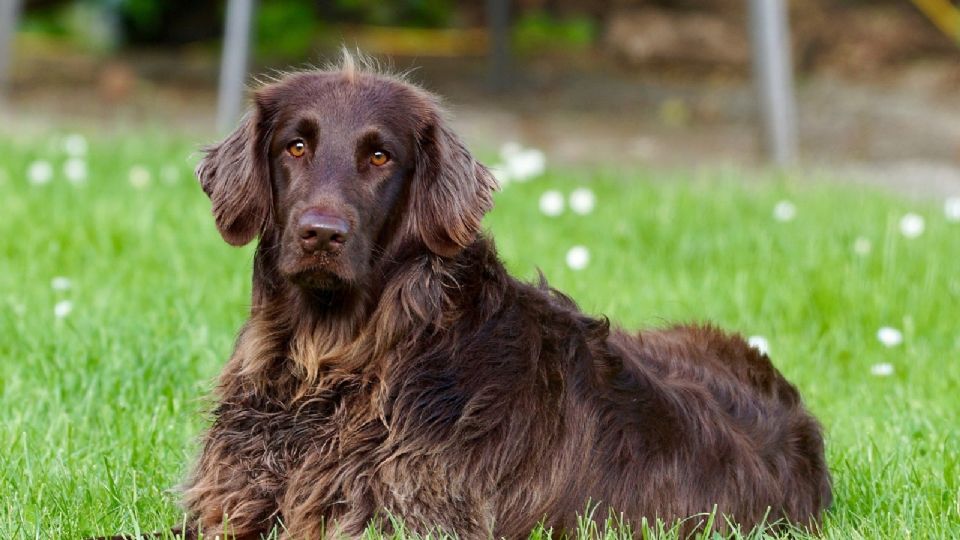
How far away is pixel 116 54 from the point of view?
39.6ft

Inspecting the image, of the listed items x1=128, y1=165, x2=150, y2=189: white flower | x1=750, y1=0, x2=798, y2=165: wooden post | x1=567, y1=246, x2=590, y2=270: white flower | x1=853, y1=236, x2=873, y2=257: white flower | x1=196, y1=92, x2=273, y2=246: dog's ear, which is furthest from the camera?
x1=750, y1=0, x2=798, y2=165: wooden post

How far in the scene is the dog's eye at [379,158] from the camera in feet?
10.9

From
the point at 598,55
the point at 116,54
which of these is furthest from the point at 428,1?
the point at 116,54

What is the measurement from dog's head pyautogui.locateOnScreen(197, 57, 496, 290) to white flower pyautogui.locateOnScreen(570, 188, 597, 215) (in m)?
3.18

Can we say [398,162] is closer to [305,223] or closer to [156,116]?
[305,223]

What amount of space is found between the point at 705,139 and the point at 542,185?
284cm

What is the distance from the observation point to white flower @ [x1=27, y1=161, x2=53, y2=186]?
23.2ft

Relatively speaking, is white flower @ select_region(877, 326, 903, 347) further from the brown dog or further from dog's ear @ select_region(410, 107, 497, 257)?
dog's ear @ select_region(410, 107, 497, 257)

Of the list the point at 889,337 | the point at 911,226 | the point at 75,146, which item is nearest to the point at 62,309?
the point at 75,146

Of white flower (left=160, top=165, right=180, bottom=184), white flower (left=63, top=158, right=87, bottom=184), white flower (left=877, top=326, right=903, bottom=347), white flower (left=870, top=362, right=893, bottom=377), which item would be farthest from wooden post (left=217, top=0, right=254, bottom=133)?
white flower (left=870, top=362, right=893, bottom=377)

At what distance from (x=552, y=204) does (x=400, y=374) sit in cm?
342

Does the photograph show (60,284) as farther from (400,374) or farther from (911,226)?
(911,226)

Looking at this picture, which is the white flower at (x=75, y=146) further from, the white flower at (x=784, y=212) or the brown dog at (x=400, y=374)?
the brown dog at (x=400, y=374)

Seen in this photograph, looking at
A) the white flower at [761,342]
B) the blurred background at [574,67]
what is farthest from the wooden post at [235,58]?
the white flower at [761,342]
